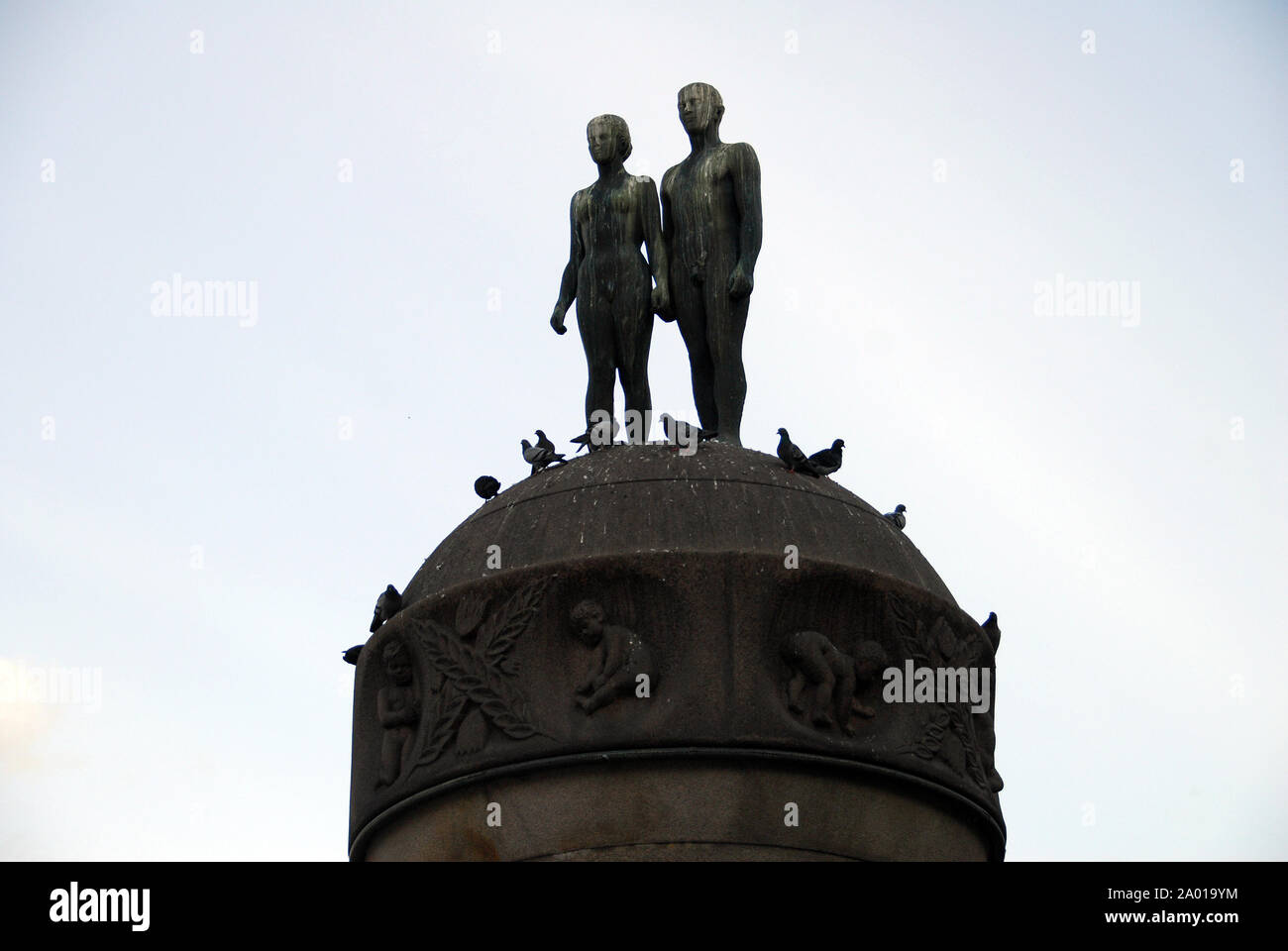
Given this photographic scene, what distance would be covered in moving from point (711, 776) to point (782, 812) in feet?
1.42

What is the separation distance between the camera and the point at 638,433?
15.6 meters

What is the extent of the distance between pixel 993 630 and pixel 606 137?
4057 millimetres

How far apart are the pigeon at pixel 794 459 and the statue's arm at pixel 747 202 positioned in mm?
1518

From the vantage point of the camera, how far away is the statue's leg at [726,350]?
15.5 meters

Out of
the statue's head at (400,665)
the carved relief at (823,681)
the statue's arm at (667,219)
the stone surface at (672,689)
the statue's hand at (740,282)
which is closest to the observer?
the stone surface at (672,689)

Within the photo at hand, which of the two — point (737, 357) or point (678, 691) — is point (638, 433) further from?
point (678, 691)

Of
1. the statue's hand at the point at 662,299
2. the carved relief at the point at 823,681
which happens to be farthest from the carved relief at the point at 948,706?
the statue's hand at the point at 662,299

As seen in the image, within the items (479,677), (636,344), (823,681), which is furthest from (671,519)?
(636,344)

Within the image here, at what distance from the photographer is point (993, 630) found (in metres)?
14.6

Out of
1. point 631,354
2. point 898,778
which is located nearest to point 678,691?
point 898,778

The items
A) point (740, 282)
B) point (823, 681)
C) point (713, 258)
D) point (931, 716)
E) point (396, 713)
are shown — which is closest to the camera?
point (823, 681)

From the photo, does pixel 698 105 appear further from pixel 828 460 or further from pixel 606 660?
pixel 606 660

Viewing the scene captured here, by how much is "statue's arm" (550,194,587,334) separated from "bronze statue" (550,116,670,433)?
0.12 m

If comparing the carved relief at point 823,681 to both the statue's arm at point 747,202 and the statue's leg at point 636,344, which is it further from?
the statue's arm at point 747,202
